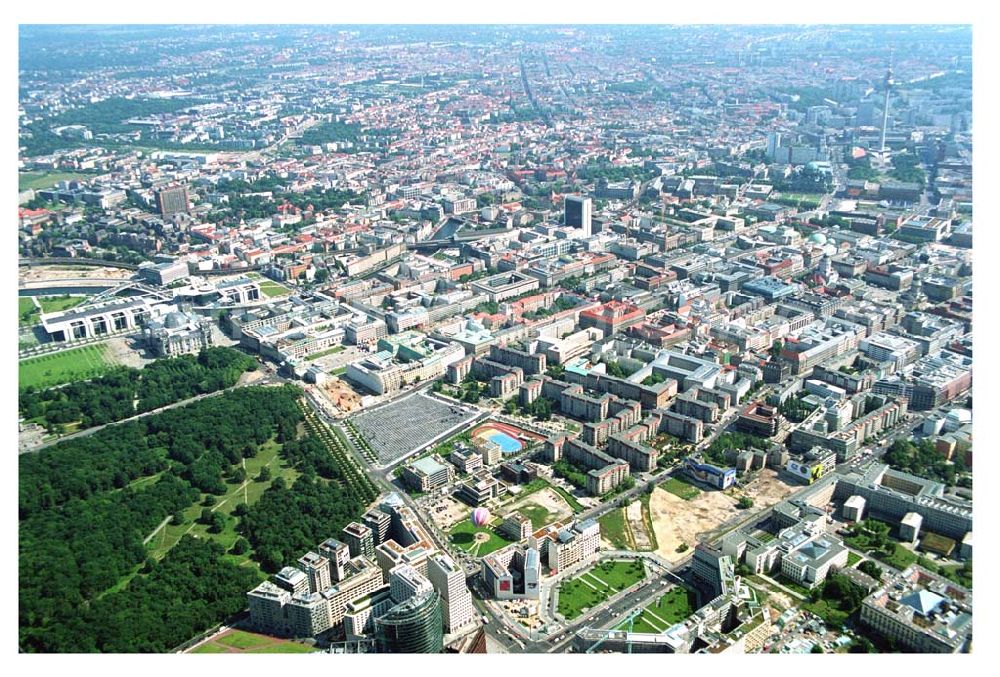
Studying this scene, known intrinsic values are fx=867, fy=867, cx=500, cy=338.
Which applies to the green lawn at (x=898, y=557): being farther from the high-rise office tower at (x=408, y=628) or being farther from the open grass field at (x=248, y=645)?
the open grass field at (x=248, y=645)

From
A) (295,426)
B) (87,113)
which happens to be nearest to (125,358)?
(295,426)

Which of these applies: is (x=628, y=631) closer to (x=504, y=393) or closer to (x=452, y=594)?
(x=452, y=594)

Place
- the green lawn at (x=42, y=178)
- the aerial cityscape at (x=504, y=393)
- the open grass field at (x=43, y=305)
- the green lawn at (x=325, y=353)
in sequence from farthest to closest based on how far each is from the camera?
the green lawn at (x=42, y=178) → the open grass field at (x=43, y=305) → the green lawn at (x=325, y=353) → the aerial cityscape at (x=504, y=393)

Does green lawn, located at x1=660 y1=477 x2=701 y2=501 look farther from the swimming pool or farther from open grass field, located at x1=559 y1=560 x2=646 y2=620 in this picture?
the swimming pool

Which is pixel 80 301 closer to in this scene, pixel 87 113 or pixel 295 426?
pixel 295 426

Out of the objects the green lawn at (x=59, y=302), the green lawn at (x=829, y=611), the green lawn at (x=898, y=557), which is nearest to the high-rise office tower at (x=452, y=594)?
the green lawn at (x=829, y=611)

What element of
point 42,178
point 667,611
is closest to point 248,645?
point 667,611

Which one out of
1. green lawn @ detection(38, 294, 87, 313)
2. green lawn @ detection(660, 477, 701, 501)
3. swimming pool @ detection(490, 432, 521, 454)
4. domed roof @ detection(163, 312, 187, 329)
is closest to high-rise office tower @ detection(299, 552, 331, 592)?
swimming pool @ detection(490, 432, 521, 454)
